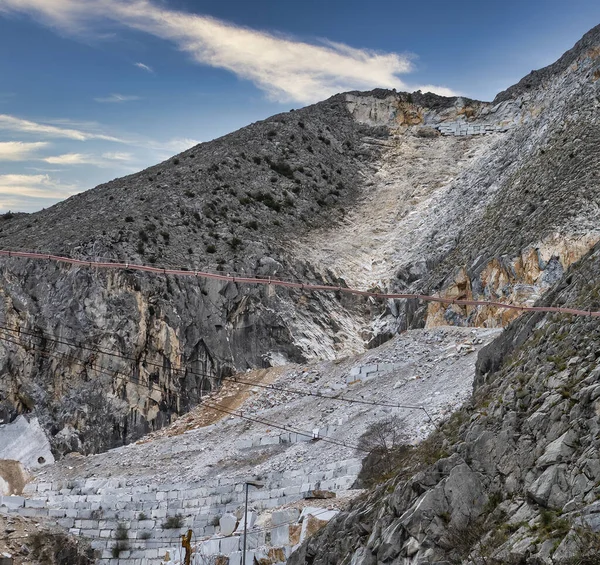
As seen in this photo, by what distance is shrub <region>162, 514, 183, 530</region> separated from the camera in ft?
84.6

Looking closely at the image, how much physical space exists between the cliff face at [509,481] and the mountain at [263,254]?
1753cm

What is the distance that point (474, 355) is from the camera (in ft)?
94.7

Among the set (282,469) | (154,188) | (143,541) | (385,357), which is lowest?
(143,541)

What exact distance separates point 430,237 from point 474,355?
1711 cm

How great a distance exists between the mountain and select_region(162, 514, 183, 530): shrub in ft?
27.9

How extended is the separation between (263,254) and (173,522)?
59.2 feet

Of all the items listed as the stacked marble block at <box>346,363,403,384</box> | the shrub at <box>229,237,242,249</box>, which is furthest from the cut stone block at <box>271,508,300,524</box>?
the shrub at <box>229,237,242,249</box>

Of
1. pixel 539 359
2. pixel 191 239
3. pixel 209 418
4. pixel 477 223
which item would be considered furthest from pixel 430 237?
pixel 539 359

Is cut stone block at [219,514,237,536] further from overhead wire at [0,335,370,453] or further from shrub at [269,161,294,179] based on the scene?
shrub at [269,161,294,179]

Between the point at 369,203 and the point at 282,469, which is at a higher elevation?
the point at 369,203

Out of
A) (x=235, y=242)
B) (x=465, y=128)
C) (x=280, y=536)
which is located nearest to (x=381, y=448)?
(x=280, y=536)

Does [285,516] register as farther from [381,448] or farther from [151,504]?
[151,504]

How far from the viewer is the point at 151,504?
27.4 m

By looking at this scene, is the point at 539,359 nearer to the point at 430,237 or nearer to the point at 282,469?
the point at 282,469
